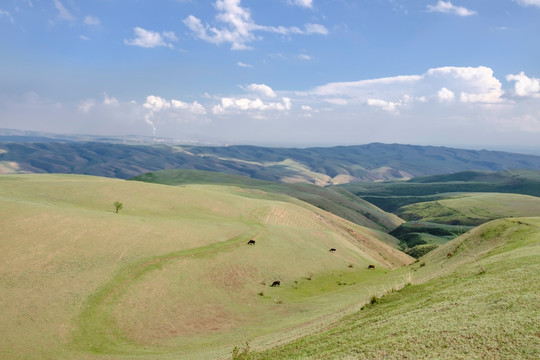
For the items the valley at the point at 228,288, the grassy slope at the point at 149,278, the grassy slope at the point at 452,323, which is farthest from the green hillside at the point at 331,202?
the grassy slope at the point at 452,323

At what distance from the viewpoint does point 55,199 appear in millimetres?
75062

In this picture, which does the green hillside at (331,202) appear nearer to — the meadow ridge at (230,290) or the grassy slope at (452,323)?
the meadow ridge at (230,290)

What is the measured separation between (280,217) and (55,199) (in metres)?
55.4

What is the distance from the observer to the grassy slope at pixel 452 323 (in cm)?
1446

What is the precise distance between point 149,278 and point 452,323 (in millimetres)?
39346

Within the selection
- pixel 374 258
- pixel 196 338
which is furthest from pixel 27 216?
pixel 374 258

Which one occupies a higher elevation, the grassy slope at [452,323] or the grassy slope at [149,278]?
the grassy slope at [452,323]

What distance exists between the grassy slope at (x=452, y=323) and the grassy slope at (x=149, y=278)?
30.1ft

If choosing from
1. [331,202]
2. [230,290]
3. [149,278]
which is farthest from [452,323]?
[331,202]

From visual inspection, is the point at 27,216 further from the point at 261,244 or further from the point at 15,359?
the point at 261,244

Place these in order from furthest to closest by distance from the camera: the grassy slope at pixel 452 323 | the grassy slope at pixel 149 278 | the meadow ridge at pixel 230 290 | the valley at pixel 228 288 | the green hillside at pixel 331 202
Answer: the green hillside at pixel 331 202, the grassy slope at pixel 149 278, the valley at pixel 228 288, the meadow ridge at pixel 230 290, the grassy slope at pixel 452 323

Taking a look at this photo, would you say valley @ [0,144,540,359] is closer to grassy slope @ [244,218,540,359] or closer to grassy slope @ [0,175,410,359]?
grassy slope @ [244,218,540,359]

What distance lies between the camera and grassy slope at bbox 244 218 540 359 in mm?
14461

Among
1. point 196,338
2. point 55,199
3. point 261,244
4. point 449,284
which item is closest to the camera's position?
point 449,284
